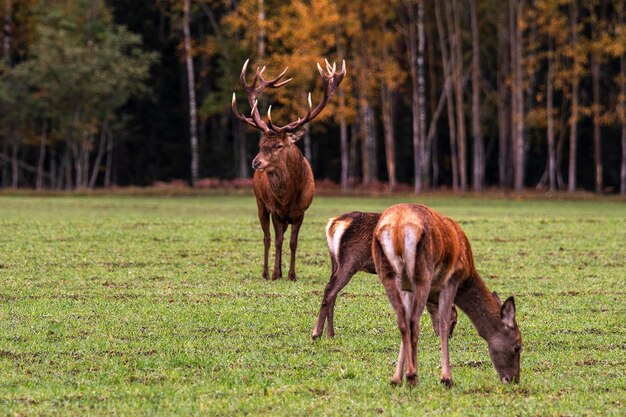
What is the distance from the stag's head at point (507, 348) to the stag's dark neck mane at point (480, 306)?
3.3 inches

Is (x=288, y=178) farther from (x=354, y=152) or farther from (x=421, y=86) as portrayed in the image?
(x=354, y=152)

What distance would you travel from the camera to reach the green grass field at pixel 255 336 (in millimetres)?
8383

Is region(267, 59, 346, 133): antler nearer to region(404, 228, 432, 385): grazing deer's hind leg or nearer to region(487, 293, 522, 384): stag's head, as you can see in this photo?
region(487, 293, 522, 384): stag's head

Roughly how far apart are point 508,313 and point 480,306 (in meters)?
0.27

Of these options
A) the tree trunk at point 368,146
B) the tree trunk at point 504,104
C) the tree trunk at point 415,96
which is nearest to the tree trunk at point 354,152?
the tree trunk at point 368,146

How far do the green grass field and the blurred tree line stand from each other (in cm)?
3158

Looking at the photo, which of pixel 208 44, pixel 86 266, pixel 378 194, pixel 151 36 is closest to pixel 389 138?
pixel 378 194

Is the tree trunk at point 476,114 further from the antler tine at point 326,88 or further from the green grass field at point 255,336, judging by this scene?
the antler tine at point 326,88

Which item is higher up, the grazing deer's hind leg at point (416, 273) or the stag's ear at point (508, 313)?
the grazing deer's hind leg at point (416, 273)

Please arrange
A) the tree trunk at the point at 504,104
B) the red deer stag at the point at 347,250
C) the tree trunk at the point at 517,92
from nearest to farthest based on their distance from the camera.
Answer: the red deer stag at the point at 347,250 < the tree trunk at the point at 517,92 < the tree trunk at the point at 504,104

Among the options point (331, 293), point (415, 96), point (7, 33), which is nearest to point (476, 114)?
point (415, 96)

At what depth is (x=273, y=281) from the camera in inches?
641

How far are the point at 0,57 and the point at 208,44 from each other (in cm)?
1291

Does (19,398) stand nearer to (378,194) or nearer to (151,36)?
(378,194)
